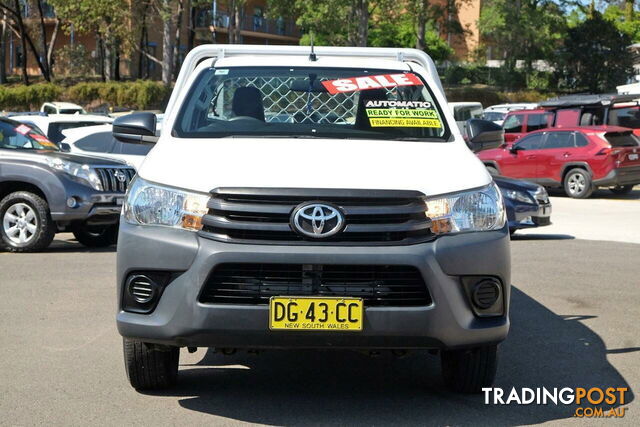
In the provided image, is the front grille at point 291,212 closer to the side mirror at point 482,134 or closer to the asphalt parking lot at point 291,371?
the asphalt parking lot at point 291,371

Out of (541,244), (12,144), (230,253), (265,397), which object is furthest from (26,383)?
(541,244)

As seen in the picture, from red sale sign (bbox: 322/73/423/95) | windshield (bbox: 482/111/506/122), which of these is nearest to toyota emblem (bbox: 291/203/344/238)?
red sale sign (bbox: 322/73/423/95)

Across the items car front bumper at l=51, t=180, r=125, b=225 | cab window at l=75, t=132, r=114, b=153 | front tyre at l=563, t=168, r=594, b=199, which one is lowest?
front tyre at l=563, t=168, r=594, b=199

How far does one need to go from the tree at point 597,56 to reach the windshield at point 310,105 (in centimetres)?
5652

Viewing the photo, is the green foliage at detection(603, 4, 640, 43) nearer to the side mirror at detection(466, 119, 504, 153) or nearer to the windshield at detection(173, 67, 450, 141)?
the side mirror at detection(466, 119, 504, 153)

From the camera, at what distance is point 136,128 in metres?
6.49

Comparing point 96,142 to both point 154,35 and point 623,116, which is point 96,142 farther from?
point 154,35

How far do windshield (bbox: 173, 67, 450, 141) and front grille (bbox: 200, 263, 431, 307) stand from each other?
50.7 inches

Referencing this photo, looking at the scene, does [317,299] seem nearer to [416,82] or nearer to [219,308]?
[219,308]

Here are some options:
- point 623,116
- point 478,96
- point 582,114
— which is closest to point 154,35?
point 478,96

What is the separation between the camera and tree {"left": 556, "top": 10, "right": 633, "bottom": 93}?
2376 inches

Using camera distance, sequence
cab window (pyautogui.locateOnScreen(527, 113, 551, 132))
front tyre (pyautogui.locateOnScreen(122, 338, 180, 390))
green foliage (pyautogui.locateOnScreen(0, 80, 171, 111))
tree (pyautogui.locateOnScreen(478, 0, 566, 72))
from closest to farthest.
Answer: front tyre (pyautogui.locateOnScreen(122, 338, 180, 390)), cab window (pyautogui.locateOnScreen(527, 113, 551, 132)), green foliage (pyautogui.locateOnScreen(0, 80, 171, 111)), tree (pyautogui.locateOnScreen(478, 0, 566, 72))

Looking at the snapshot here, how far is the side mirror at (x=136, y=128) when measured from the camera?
6441 millimetres

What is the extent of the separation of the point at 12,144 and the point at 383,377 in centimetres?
789
